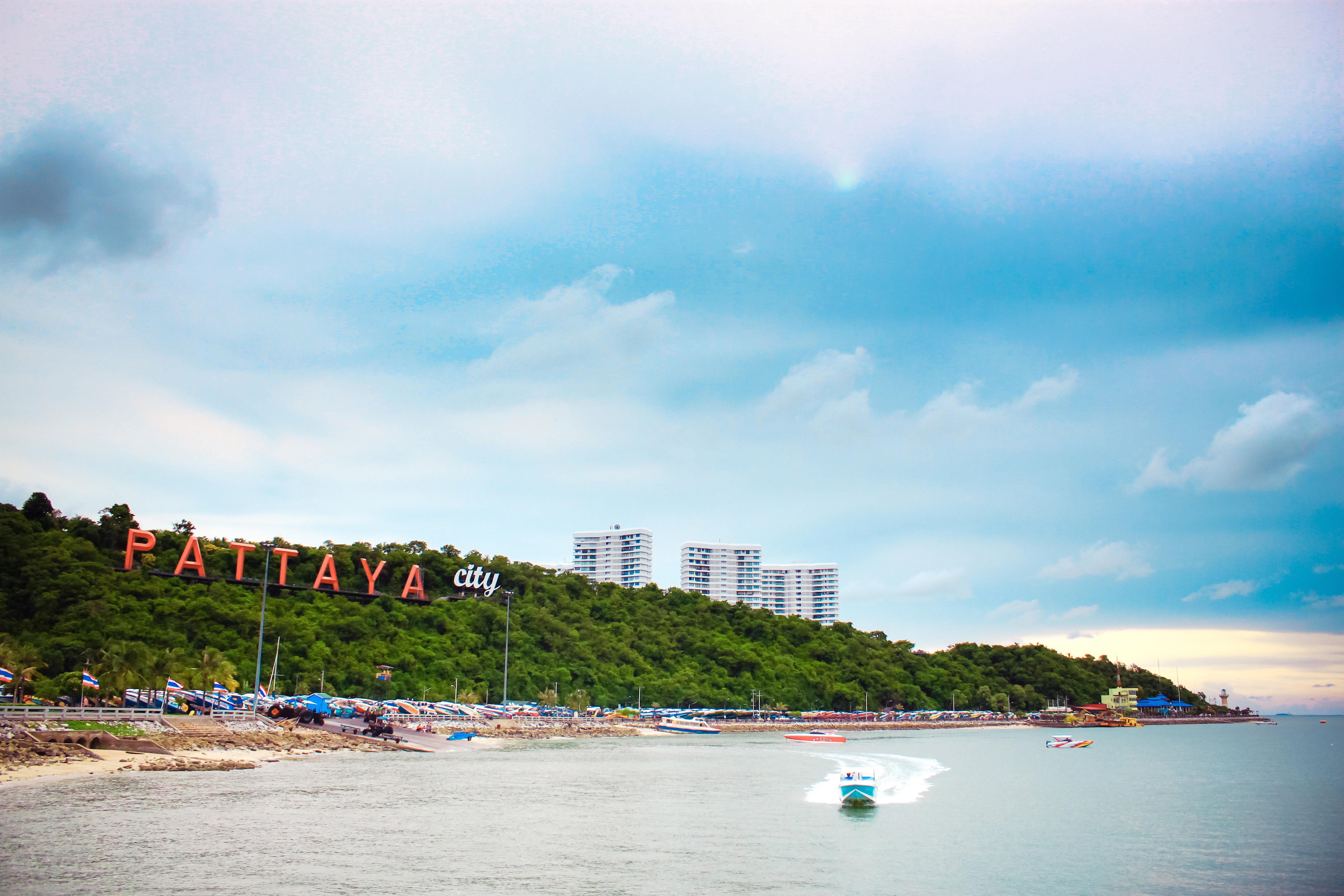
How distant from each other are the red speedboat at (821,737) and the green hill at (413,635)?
3058 centimetres

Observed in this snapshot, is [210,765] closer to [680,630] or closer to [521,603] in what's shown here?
[521,603]

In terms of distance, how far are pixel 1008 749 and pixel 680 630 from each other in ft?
243

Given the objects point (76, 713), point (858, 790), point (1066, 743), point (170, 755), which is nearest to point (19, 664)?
point (76, 713)

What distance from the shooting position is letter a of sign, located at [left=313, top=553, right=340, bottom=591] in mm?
A: 113438

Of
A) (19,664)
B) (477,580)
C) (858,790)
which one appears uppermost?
(477,580)

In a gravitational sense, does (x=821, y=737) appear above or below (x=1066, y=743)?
above

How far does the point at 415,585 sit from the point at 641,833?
9597cm

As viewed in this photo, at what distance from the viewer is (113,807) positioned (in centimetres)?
3625

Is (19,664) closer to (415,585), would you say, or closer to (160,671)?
(160,671)

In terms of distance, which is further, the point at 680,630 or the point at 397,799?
the point at 680,630

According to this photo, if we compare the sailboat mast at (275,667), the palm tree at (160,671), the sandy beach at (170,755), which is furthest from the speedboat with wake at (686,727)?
the palm tree at (160,671)

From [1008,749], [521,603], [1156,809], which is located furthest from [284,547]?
[1156,809]

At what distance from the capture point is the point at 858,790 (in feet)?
155

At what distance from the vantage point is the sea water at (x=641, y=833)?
2762 centimetres
